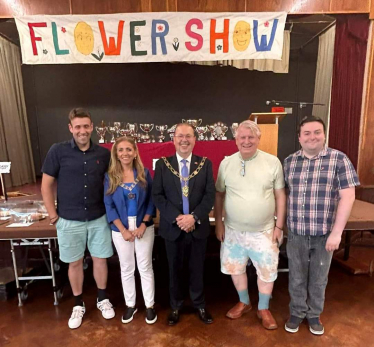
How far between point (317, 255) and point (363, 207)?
1125 mm

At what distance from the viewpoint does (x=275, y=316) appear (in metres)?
2.10

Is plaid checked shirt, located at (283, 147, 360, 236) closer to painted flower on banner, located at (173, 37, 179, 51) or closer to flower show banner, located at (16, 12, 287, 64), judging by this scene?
flower show banner, located at (16, 12, 287, 64)

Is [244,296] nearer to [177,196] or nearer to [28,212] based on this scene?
[177,196]

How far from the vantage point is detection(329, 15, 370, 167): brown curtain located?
11.3 feet

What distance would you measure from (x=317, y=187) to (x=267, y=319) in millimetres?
1018

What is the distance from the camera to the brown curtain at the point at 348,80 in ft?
11.3

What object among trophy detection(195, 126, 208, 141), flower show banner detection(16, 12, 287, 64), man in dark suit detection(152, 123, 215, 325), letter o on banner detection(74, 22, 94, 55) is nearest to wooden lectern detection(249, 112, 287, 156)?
trophy detection(195, 126, 208, 141)

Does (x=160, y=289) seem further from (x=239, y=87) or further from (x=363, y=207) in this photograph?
(x=239, y=87)

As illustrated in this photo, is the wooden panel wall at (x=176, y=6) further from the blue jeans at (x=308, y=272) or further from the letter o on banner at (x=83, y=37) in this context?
the blue jeans at (x=308, y=272)

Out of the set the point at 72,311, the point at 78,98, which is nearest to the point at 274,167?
the point at 72,311

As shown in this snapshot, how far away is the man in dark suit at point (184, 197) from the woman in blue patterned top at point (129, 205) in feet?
0.43

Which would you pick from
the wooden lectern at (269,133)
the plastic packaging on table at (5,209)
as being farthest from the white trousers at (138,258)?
the wooden lectern at (269,133)

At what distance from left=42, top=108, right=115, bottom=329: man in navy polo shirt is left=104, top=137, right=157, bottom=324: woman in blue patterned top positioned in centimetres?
10

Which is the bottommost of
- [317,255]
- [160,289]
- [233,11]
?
[160,289]
